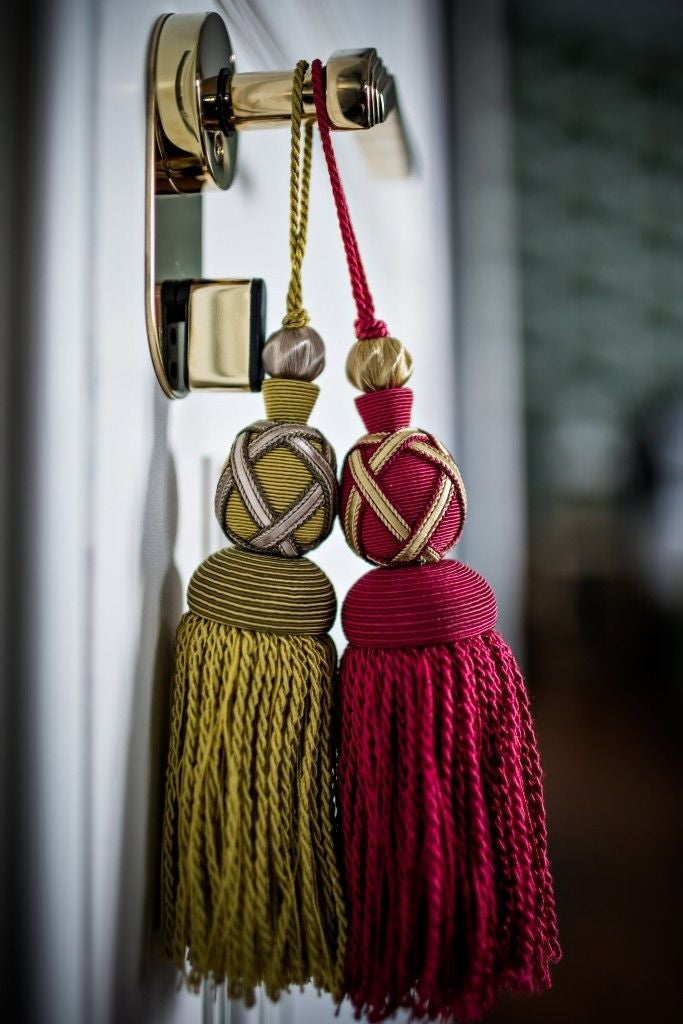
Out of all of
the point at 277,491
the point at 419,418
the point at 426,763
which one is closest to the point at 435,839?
the point at 426,763

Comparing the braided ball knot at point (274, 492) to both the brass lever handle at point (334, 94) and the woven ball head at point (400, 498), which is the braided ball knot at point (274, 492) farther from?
the brass lever handle at point (334, 94)

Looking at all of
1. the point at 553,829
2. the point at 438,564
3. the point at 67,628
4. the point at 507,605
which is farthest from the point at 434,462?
the point at 553,829

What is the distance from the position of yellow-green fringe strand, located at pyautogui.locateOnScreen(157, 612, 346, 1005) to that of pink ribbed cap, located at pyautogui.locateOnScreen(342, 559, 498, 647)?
2cm

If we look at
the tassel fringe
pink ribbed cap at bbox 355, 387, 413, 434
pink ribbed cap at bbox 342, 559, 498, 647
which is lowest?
the tassel fringe

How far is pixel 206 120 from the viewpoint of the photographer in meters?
0.28

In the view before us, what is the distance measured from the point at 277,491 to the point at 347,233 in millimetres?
107

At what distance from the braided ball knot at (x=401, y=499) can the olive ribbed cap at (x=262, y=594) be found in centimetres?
3

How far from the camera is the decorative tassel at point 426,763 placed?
0.80 feet

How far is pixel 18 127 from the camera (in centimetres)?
21

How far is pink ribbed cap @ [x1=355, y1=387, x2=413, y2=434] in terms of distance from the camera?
28 centimetres

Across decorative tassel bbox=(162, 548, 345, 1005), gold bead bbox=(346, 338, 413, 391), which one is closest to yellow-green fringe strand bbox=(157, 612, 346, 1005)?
decorative tassel bbox=(162, 548, 345, 1005)

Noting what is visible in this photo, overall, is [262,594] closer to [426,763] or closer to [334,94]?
[426,763]

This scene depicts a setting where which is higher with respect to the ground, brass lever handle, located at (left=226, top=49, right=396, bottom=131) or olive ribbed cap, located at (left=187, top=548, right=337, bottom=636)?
brass lever handle, located at (left=226, top=49, right=396, bottom=131)

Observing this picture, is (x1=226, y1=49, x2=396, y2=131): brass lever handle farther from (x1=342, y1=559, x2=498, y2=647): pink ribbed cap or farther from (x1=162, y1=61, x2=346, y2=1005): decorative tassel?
(x1=342, y1=559, x2=498, y2=647): pink ribbed cap
